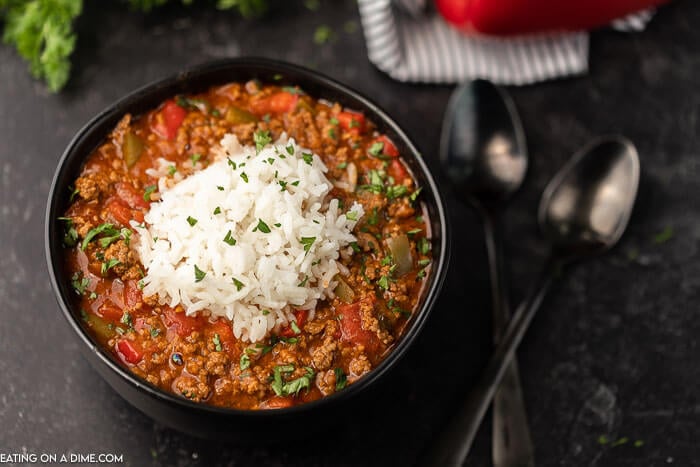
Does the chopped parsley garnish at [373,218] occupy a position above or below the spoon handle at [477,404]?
above

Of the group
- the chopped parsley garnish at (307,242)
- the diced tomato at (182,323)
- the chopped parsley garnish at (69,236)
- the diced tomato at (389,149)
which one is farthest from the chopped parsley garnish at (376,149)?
the chopped parsley garnish at (69,236)

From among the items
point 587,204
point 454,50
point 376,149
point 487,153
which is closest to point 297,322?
point 376,149

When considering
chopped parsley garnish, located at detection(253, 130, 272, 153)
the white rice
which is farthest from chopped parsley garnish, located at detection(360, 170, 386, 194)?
chopped parsley garnish, located at detection(253, 130, 272, 153)

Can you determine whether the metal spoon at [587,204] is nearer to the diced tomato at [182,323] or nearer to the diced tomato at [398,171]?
the diced tomato at [398,171]

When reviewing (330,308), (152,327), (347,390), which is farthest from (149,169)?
(347,390)

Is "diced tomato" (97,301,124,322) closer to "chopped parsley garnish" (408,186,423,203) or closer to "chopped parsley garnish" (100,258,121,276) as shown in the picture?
"chopped parsley garnish" (100,258,121,276)

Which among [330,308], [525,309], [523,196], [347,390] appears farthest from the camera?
[523,196]

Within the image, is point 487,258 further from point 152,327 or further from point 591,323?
point 152,327
